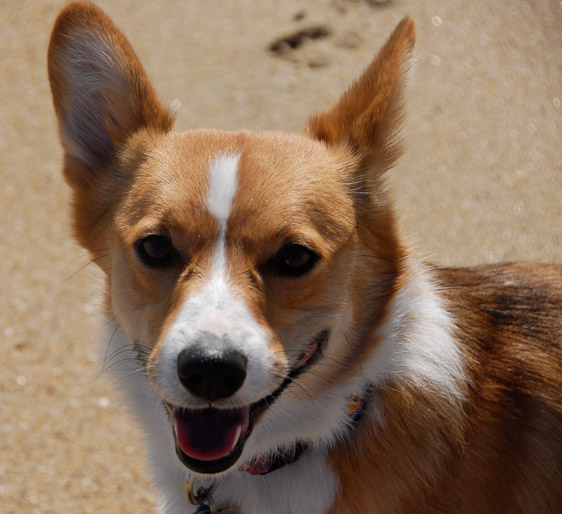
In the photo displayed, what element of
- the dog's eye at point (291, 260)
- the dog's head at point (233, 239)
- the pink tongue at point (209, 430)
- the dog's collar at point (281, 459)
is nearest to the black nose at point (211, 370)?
the dog's head at point (233, 239)

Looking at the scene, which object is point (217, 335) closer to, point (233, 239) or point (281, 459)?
point (233, 239)

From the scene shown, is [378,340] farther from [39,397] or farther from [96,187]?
[39,397]

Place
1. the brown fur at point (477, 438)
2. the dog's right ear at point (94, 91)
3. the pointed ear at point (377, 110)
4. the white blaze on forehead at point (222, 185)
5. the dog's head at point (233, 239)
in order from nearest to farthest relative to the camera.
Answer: the dog's head at point (233, 239) < the white blaze on forehead at point (222, 185) < the brown fur at point (477, 438) < the pointed ear at point (377, 110) < the dog's right ear at point (94, 91)

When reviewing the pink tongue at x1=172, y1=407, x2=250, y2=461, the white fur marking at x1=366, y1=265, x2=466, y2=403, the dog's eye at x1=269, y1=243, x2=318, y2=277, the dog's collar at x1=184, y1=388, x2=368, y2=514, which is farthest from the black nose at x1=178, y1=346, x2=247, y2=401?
the white fur marking at x1=366, y1=265, x2=466, y2=403

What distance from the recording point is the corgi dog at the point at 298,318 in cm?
219

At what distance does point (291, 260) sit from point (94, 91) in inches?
44.3

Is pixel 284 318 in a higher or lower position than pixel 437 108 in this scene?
higher

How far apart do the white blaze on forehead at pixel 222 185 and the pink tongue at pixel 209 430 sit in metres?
0.61

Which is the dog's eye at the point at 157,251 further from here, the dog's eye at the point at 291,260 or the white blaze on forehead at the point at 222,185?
the dog's eye at the point at 291,260

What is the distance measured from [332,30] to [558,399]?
396 centimetres

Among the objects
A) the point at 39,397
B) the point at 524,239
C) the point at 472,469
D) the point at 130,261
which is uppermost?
the point at 130,261

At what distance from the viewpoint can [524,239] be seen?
4477mm

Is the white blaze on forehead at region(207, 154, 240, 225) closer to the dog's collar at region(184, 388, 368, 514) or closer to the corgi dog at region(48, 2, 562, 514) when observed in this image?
the corgi dog at region(48, 2, 562, 514)

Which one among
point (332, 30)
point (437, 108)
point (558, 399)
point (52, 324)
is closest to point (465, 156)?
point (437, 108)
